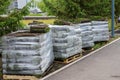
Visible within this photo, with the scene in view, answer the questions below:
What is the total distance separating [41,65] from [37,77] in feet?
1.40

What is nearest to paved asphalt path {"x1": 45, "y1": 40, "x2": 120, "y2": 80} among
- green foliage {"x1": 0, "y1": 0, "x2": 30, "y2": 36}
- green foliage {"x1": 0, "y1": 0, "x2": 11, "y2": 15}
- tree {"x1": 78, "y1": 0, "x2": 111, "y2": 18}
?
green foliage {"x1": 0, "y1": 0, "x2": 30, "y2": 36}

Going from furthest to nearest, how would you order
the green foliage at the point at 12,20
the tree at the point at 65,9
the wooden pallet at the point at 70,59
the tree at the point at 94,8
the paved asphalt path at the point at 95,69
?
the tree at the point at 94,8
the tree at the point at 65,9
the wooden pallet at the point at 70,59
the green foliage at the point at 12,20
the paved asphalt path at the point at 95,69

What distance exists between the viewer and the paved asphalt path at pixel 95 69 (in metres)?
12.6

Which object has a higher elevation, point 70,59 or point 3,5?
point 3,5

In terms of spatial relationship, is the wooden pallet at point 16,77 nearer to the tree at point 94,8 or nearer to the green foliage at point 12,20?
the green foliage at point 12,20

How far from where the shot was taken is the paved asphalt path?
12.6 meters

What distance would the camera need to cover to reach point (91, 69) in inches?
551

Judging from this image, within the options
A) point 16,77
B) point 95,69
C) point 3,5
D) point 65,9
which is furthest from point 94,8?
point 16,77

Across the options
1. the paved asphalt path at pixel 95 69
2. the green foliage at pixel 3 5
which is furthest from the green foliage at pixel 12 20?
the paved asphalt path at pixel 95 69

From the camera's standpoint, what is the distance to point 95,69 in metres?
14.0

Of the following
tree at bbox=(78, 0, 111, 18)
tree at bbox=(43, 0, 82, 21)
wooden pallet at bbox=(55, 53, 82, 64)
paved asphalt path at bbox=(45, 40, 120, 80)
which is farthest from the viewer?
tree at bbox=(78, 0, 111, 18)

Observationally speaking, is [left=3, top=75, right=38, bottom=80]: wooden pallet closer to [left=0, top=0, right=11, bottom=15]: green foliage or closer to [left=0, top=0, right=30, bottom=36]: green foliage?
[left=0, top=0, right=30, bottom=36]: green foliage

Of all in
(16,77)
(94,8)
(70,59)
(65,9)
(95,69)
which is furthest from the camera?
(94,8)

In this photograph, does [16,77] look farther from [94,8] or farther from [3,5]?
[94,8]
